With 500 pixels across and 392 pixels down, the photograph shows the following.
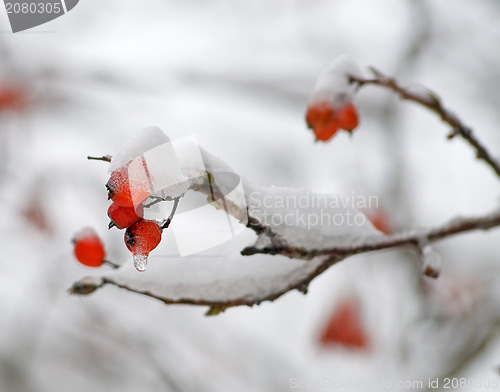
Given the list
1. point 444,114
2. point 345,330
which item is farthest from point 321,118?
point 345,330

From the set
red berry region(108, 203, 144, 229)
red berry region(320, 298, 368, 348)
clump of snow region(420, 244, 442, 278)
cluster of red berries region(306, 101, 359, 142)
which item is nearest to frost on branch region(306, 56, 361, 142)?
cluster of red berries region(306, 101, 359, 142)

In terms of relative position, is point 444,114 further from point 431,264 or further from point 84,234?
point 84,234

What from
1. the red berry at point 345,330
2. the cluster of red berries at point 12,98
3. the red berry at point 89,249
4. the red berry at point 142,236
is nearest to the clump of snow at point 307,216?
the red berry at point 142,236

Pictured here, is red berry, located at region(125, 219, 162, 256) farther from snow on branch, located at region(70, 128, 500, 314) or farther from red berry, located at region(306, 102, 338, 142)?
red berry, located at region(306, 102, 338, 142)

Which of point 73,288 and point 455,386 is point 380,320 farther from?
point 73,288

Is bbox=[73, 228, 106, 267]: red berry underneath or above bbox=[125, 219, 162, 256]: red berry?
underneath

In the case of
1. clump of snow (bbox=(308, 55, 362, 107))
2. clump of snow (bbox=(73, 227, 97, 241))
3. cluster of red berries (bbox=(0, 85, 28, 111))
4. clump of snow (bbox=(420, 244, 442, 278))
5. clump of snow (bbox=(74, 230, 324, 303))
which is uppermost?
clump of snow (bbox=(308, 55, 362, 107))

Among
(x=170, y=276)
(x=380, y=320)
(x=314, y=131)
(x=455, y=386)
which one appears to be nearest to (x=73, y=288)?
(x=170, y=276)

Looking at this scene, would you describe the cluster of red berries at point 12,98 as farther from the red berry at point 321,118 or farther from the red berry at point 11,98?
the red berry at point 321,118
